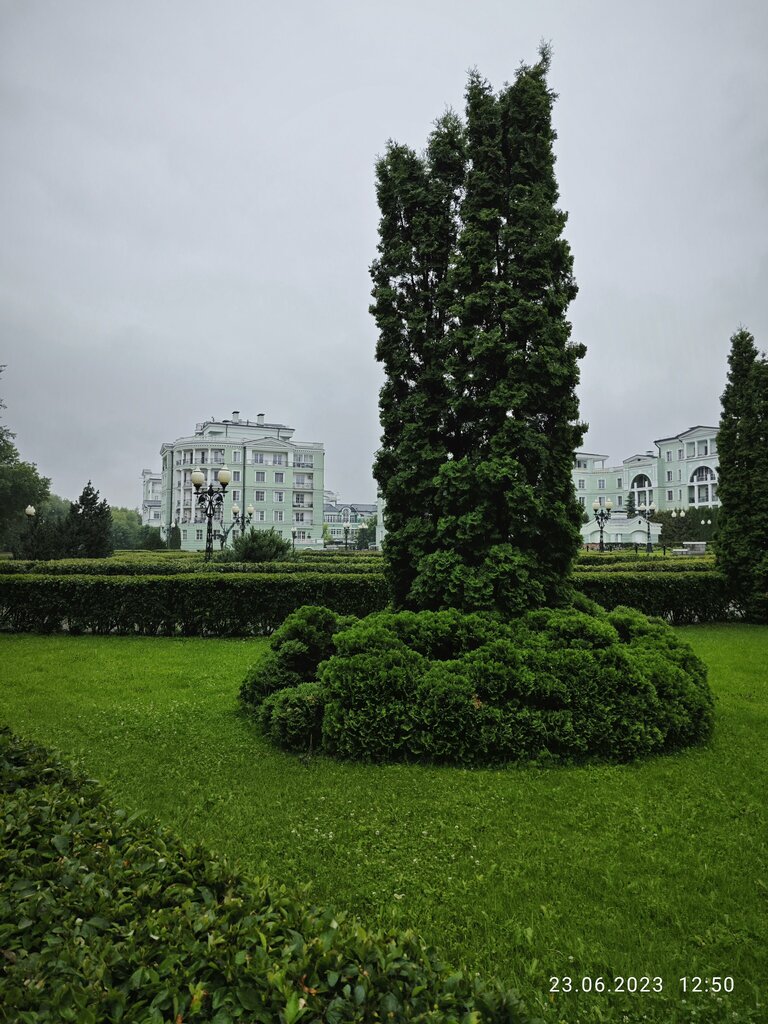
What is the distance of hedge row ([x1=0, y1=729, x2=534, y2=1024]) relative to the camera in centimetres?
135

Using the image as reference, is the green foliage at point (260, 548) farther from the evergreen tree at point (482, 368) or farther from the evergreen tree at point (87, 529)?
the evergreen tree at point (87, 529)

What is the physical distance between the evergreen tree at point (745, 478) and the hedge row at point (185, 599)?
26.7 feet

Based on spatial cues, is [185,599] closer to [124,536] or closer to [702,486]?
[702,486]

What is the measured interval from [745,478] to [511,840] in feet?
41.9

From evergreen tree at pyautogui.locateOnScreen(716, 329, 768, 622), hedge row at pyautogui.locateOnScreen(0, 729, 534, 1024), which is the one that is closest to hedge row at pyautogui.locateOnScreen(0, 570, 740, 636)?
evergreen tree at pyautogui.locateOnScreen(716, 329, 768, 622)

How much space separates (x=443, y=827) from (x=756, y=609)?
11.9m

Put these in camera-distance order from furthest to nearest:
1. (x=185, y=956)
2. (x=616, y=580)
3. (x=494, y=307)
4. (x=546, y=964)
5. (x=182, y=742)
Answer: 1. (x=616, y=580)
2. (x=494, y=307)
3. (x=182, y=742)
4. (x=546, y=964)
5. (x=185, y=956)

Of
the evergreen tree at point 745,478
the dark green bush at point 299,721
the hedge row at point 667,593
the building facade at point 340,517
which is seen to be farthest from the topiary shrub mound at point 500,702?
the building facade at point 340,517

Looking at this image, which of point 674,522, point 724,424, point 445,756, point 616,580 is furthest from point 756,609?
point 674,522

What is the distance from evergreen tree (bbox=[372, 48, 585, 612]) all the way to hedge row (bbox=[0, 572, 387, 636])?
4.05 m

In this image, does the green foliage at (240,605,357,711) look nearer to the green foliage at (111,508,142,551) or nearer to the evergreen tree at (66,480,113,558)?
the evergreen tree at (66,480,113,558)

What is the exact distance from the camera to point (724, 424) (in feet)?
44.6

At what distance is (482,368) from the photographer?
6.46m

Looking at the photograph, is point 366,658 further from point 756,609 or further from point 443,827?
point 756,609
